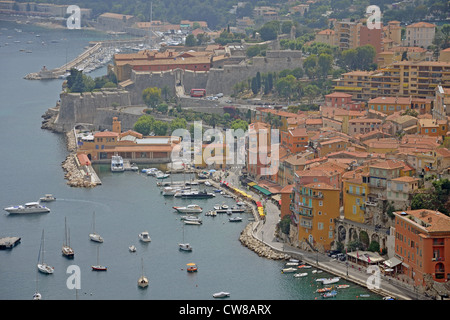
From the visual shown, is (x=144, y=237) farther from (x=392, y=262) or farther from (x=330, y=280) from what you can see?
(x=392, y=262)

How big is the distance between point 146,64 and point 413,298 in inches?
995

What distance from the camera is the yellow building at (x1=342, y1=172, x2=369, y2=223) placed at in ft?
88.3

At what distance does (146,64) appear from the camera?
47281mm

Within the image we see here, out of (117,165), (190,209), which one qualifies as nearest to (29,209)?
(190,209)

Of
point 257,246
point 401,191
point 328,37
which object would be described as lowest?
point 257,246

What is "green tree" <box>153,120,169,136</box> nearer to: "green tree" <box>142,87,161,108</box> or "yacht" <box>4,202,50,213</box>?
"green tree" <box>142,87,161,108</box>

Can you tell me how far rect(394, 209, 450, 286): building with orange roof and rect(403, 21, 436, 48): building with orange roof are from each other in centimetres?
2070

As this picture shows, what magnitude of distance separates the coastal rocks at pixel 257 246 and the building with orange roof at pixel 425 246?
3.39 meters

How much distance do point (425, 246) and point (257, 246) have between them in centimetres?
509

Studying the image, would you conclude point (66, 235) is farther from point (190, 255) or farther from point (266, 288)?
point (266, 288)

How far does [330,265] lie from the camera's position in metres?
26.2

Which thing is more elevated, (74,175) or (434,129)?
(434,129)

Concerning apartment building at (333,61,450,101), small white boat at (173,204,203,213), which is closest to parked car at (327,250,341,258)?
small white boat at (173,204,203,213)

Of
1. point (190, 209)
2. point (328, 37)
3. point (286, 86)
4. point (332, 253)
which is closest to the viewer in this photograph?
point (332, 253)
